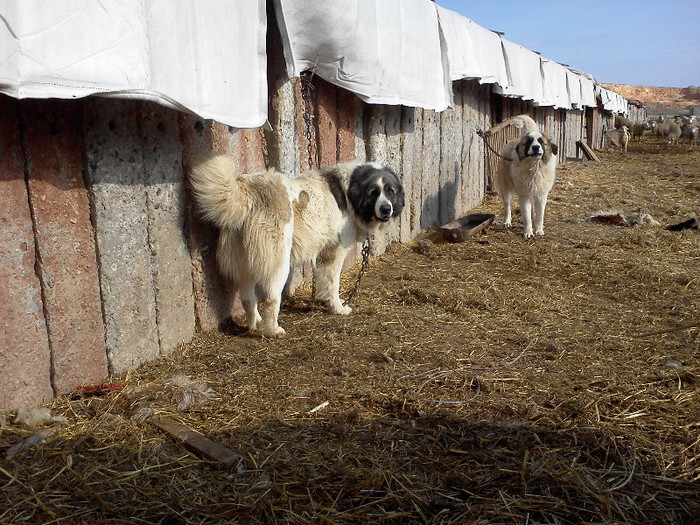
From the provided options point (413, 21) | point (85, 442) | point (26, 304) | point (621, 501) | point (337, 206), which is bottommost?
point (621, 501)

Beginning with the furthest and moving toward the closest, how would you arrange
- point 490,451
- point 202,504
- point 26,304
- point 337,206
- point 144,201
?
1. point 337,206
2. point 144,201
3. point 26,304
4. point 490,451
5. point 202,504

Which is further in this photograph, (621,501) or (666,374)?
(666,374)

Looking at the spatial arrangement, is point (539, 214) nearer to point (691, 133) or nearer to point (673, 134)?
point (691, 133)

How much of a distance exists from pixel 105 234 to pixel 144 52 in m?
1.05

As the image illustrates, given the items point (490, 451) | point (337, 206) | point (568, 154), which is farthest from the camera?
point (568, 154)

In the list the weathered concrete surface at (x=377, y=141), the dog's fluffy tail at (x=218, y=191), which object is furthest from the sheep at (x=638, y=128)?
the dog's fluffy tail at (x=218, y=191)

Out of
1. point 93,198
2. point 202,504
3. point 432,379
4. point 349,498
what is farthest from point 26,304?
point 432,379

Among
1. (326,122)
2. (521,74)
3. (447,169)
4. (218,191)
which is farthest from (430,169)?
(218,191)

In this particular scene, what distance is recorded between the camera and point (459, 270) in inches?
251

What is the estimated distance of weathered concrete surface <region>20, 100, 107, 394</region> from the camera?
2.86 m

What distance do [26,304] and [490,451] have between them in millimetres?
2367

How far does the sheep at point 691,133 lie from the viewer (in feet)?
81.5

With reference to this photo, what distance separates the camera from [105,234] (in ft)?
10.6

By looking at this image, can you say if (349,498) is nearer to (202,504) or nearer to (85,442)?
(202,504)
